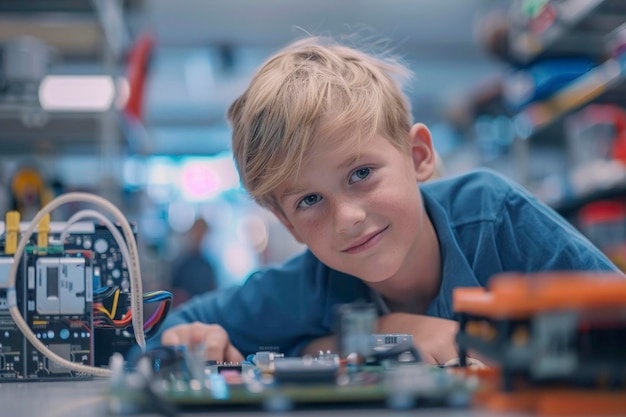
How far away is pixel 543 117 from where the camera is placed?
3100mm

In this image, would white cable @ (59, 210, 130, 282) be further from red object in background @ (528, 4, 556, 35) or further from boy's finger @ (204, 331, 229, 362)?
red object in background @ (528, 4, 556, 35)

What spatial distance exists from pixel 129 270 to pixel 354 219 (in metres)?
0.35

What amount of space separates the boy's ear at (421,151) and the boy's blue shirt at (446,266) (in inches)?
2.6

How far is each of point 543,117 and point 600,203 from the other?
0.54 metres

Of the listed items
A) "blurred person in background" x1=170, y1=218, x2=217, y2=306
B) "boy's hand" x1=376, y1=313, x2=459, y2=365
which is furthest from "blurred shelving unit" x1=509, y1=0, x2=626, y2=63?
"blurred person in background" x1=170, y1=218, x2=217, y2=306

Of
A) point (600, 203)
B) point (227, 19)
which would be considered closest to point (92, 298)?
point (600, 203)

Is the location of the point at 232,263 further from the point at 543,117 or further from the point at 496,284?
the point at 496,284

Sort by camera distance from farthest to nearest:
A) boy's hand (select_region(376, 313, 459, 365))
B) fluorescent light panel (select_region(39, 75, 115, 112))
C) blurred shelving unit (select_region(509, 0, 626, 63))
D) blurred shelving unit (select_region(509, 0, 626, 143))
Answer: fluorescent light panel (select_region(39, 75, 115, 112)) → blurred shelving unit (select_region(509, 0, 626, 63)) → blurred shelving unit (select_region(509, 0, 626, 143)) → boy's hand (select_region(376, 313, 459, 365))

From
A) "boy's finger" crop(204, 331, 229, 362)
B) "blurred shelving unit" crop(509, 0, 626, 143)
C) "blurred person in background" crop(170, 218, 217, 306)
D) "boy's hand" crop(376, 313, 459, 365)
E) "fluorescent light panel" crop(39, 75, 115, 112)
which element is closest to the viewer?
"boy's hand" crop(376, 313, 459, 365)

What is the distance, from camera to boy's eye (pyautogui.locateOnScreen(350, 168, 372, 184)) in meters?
1.13

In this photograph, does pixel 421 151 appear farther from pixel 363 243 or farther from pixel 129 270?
pixel 129 270

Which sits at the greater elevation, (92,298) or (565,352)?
(92,298)

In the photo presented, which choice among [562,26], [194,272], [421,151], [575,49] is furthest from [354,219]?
[194,272]

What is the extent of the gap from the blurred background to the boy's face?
13.2 inches
